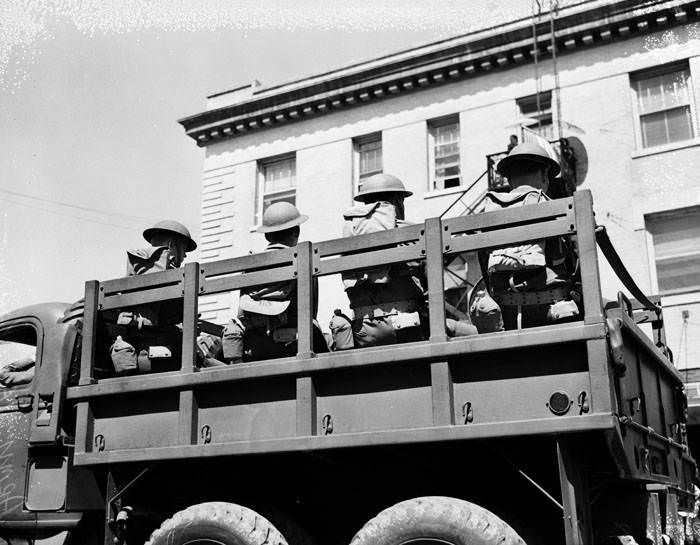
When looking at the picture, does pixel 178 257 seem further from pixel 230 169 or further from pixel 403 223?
pixel 230 169

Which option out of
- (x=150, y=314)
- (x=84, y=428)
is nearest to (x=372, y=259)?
(x=150, y=314)

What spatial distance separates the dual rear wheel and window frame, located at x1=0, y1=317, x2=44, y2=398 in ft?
6.26

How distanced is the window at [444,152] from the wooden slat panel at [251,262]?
1414cm

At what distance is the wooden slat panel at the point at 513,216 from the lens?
14.4 feet

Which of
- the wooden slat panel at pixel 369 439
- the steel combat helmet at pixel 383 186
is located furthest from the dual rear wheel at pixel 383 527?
the steel combat helmet at pixel 383 186

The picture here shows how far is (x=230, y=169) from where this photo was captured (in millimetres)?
22344

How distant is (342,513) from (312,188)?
633 inches

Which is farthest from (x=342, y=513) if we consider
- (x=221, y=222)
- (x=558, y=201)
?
(x=221, y=222)

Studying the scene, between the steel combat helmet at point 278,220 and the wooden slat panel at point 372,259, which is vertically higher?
the steel combat helmet at point 278,220

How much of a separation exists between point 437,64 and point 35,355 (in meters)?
14.8

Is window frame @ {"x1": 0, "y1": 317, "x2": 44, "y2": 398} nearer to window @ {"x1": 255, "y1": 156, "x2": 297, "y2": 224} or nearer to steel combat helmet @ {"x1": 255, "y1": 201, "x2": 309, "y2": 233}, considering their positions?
steel combat helmet @ {"x1": 255, "y1": 201, "x2": 309, "y2": 233}

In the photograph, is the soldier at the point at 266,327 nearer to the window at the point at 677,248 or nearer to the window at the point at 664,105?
the window at the point at 677,248

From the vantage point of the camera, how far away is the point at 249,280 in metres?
5.20

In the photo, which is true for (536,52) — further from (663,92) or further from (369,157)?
(369,157)
